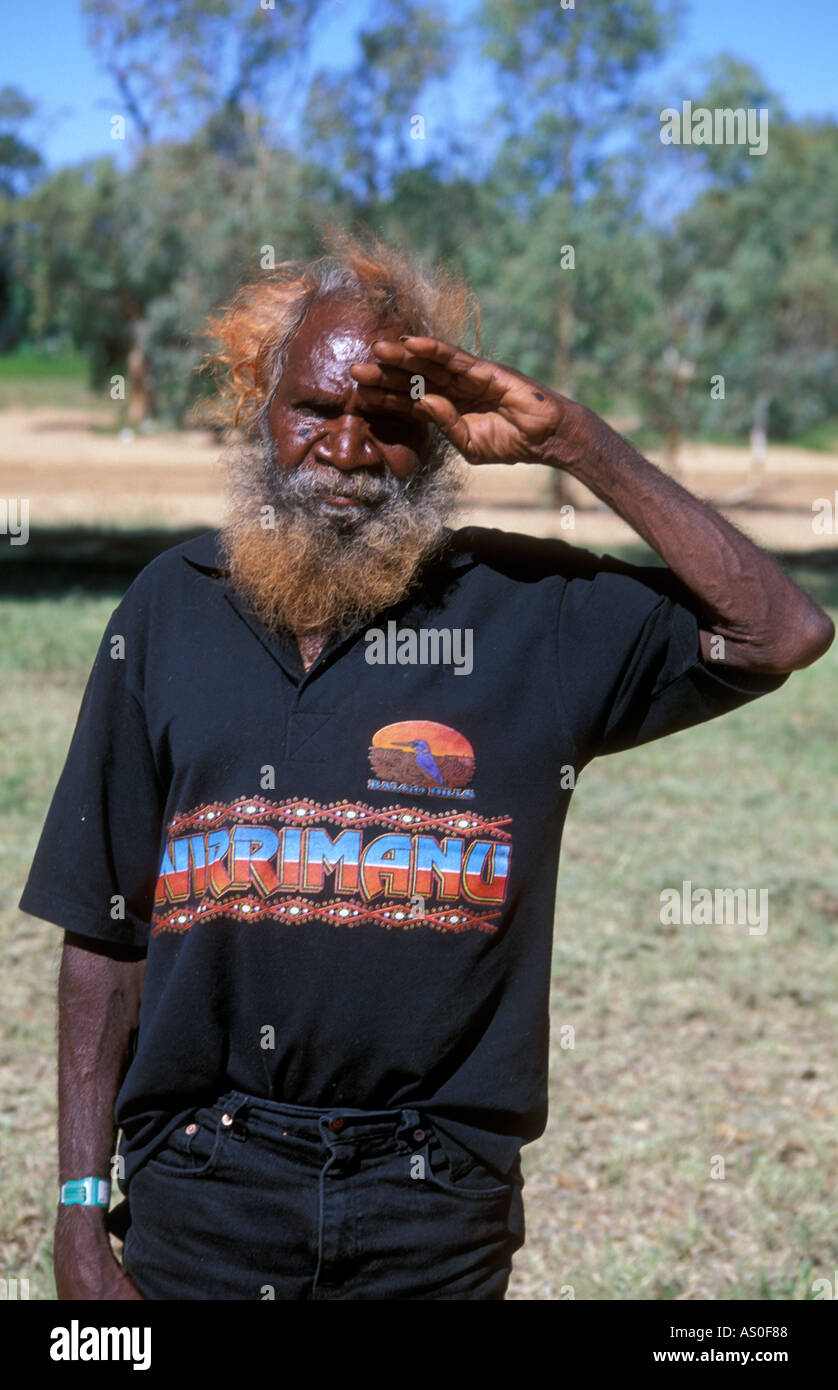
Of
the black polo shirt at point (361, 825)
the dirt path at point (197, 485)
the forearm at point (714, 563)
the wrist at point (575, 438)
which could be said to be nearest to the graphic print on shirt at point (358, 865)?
the black polo shirt at point (361, 825)

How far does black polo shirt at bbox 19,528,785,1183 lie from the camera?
6.56ft

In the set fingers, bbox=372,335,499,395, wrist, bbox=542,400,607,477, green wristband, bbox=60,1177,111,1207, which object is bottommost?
green wristband, bbox=60,1177,111,1207

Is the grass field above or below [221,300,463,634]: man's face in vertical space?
below

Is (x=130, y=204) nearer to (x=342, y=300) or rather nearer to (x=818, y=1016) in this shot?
(x=818, y=1016)

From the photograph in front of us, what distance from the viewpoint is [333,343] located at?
2.23 meters

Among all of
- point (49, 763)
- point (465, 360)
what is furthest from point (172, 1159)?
point (49, 763)

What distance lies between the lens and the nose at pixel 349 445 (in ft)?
7.28

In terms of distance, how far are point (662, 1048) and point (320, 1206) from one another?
3432 millimetres

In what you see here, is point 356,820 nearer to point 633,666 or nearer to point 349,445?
point 633,666

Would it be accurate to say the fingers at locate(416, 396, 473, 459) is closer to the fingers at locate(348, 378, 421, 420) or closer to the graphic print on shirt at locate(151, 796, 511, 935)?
the fingers at locate(348, 378, 421, 420)

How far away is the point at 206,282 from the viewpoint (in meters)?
20.7

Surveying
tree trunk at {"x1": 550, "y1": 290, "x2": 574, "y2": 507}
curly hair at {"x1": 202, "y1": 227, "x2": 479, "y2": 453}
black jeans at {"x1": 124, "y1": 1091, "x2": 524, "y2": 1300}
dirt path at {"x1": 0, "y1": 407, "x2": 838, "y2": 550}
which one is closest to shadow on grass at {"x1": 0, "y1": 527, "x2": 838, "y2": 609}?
dirt path at {"x1": 0, "y1": 407, "x2": 838, "y2": 550}

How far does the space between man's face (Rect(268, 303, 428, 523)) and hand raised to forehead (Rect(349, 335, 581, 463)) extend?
0.13 feet
